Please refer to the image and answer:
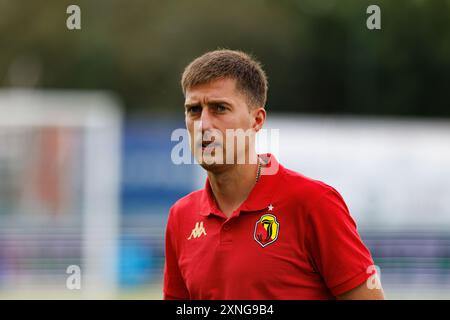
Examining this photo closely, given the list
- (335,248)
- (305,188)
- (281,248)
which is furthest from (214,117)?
(335,248)

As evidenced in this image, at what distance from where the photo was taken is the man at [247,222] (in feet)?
11.6

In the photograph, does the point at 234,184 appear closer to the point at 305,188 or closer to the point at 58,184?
the point at 305,188

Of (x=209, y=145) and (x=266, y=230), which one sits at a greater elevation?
(x=209, y=145)

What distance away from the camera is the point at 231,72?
3.87m

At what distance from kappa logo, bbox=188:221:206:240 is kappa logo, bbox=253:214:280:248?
0.97 ft

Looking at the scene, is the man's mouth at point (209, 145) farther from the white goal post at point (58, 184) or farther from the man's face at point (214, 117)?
the white goal post at point (58, 184)

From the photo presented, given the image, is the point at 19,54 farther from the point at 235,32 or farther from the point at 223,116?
the point at 223,116

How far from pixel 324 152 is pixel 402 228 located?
176 centimetres

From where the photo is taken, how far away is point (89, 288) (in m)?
12.9

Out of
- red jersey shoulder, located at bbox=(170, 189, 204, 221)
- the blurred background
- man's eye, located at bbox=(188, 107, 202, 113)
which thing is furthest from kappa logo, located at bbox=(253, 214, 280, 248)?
the blurred background

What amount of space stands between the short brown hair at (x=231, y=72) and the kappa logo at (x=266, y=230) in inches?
22.3

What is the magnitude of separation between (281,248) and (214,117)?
0.66 meters

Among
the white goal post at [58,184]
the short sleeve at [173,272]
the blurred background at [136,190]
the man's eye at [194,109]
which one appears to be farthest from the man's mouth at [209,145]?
the white goal post at [58,184]

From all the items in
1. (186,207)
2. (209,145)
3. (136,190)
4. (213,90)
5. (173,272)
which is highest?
(213,90)
